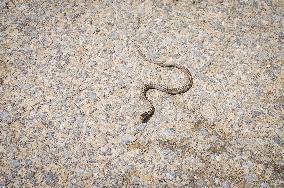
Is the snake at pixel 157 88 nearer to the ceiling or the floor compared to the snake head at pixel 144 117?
nearer to the ceiling

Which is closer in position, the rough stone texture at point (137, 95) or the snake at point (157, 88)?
the rough stone texture at point (137, 95)

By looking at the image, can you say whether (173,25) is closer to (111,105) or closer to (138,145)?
(111,105)

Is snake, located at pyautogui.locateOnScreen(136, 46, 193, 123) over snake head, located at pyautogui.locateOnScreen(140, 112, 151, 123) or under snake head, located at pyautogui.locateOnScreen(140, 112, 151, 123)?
over

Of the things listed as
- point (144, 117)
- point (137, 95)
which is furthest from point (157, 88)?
point (144, 117)

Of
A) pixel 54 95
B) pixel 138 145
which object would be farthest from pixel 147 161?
pixel 54 95

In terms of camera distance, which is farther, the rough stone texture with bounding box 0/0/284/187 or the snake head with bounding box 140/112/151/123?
the snake head with bounding box 140/112/151/123

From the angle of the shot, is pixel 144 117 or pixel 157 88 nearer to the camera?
pixel 144 117

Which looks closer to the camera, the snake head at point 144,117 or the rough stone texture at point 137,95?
the rough stone texture at point 137,95

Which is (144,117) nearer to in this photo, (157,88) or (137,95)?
(137,95)
